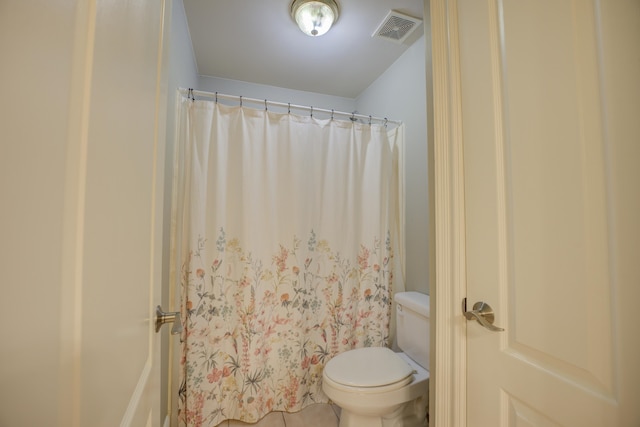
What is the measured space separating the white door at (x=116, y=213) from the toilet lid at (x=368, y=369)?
0.86 meters

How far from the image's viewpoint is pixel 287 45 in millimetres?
1789

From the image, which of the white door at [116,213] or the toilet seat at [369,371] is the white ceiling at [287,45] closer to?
the white door at [116,213]

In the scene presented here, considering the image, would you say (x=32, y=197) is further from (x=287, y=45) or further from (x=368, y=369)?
(x=287, y=45)

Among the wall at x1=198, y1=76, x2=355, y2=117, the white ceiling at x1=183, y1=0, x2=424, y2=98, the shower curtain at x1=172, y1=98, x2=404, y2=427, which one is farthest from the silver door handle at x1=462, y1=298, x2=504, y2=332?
the wall at x1=198, y1=76, x2=355, y2=117

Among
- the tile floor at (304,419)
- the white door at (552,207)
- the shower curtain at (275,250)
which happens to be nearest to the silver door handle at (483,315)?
the white door at (552,207)

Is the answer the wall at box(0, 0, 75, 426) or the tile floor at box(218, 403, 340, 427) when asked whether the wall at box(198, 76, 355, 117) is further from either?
the tile floor at box(218, 403, 340, 427)

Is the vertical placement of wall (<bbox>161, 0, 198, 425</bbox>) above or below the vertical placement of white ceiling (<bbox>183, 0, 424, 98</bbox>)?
below

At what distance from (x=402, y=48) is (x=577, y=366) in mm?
2040

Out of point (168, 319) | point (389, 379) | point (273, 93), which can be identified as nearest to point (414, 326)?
point (389, 379)

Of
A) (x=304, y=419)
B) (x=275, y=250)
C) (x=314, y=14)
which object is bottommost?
(x=304, y=419)

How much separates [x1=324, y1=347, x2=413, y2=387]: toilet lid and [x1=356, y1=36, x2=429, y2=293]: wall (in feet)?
1.69

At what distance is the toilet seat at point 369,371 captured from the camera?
1.15 m

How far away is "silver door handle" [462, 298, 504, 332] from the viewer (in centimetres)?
71

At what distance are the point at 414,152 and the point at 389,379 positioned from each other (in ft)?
4.63
